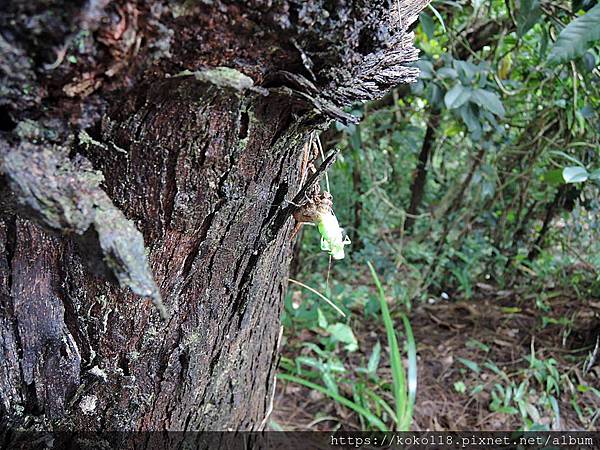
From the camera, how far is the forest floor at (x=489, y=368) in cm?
153

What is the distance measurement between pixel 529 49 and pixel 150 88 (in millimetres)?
1702

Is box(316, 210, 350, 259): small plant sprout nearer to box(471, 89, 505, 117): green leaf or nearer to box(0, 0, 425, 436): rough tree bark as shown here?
box(0, 0, 425, 436): rough tree bark

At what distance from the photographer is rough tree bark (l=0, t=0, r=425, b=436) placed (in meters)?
0.33

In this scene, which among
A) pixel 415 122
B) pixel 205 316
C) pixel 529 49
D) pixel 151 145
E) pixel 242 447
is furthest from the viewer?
pixel 415 122

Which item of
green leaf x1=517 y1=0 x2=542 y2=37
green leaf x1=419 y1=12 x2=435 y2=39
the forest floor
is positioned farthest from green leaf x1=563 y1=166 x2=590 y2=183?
the forest floor

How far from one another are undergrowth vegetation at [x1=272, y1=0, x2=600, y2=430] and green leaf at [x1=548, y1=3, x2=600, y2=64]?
18cm

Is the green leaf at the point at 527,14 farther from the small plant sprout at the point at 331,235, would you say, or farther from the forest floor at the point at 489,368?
the forest floor at the point at 489,368

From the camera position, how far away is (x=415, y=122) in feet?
7.31

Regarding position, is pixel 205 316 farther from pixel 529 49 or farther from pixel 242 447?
pixel 529 49

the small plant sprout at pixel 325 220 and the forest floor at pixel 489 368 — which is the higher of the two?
the small plant sprout at pixel 325 220

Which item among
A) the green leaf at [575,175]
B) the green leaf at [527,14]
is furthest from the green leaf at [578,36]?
the green leaf at [575,175]

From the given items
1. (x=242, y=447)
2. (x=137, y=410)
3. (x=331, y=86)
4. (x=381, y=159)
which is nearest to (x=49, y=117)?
(x=331, y=86)

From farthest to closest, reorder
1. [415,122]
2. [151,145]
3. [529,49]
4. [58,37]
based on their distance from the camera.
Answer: [415,122]
[529,49]
[151,145]
[58,37]

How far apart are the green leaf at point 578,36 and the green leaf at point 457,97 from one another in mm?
258
